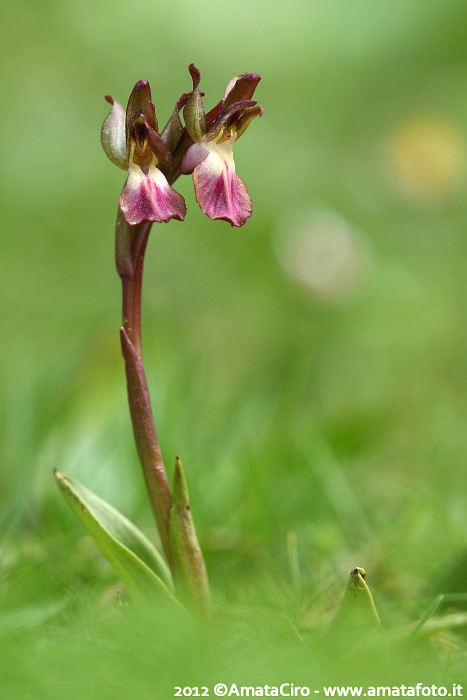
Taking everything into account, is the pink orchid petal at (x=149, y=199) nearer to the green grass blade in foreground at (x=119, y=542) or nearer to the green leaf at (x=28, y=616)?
the green grass blade in foreground at (x=119, y=542)

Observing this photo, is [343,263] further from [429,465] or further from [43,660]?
[43,660]

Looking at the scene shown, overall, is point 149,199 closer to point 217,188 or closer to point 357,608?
point 217,188

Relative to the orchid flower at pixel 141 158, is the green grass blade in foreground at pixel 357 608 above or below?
below

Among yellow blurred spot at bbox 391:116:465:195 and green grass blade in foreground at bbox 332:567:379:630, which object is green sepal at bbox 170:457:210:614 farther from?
yellow blurred spot at bbox 391:116:465:195

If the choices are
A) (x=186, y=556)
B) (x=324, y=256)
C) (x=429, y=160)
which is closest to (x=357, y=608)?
(x=186, y=556)

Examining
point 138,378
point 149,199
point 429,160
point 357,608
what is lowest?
point 357,608

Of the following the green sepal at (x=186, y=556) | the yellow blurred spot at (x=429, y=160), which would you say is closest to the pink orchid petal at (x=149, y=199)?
the green sepal at (x=186, y=556)
